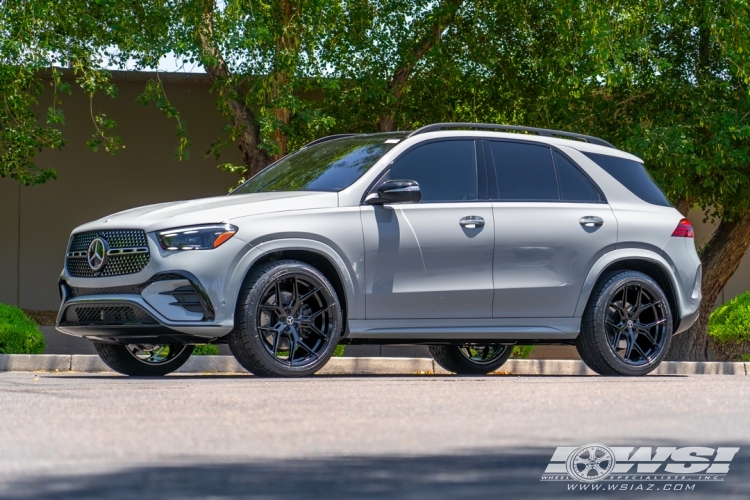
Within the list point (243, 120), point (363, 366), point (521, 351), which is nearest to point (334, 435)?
point (363, 366)

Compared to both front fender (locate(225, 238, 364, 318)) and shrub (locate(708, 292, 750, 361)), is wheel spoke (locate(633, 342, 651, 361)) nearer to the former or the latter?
front fender (locate(225, 238, 364, 318))

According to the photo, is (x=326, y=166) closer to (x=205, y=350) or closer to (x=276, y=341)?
(x=276, y=341)

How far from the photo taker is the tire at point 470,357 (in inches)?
443

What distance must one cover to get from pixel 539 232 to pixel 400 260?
1.22m

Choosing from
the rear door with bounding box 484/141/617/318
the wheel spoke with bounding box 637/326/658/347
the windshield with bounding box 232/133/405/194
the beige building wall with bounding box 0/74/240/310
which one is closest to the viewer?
the windshield with bounding box 232/133/405/194

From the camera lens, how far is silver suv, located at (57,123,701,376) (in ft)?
27.4

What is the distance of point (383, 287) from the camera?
8906 millimetres

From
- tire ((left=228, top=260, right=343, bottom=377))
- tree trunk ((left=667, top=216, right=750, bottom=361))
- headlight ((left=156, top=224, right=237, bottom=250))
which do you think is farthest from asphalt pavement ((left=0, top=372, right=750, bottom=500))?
tree trunk ((left=667, top=216, right=750, bottom=361))

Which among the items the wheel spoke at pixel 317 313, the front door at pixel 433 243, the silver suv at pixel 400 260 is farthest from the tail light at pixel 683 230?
the wheel spoke at pixel 317 313

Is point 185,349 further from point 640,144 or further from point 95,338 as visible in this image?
point 640,144

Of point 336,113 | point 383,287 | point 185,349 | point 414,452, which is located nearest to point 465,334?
point 383,287

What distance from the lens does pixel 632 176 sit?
10.5m

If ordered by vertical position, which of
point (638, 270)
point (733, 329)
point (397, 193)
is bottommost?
point (733, 329)

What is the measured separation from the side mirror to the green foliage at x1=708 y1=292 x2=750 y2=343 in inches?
308
